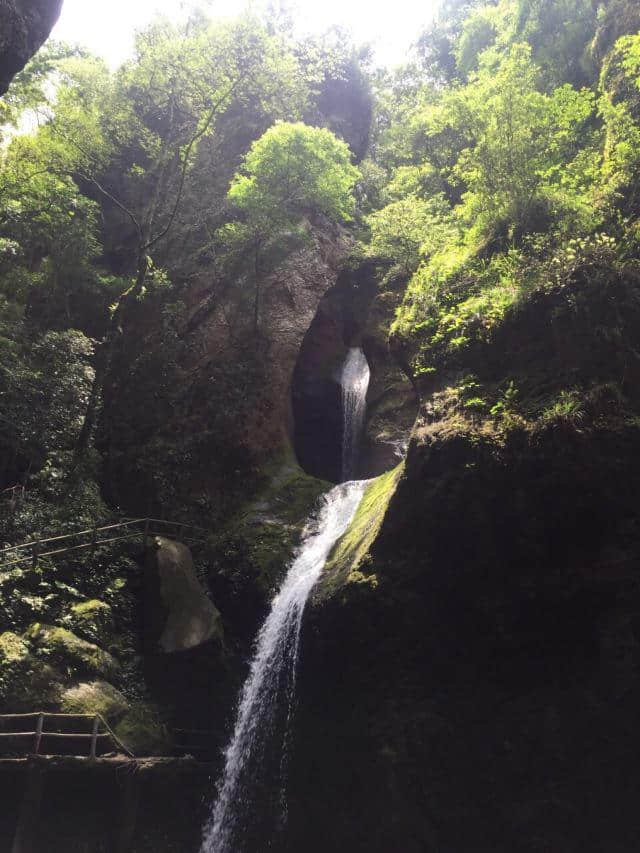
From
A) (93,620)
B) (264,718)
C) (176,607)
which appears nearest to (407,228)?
(176,607)

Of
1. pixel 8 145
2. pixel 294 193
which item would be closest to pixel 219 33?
pixel 294 193

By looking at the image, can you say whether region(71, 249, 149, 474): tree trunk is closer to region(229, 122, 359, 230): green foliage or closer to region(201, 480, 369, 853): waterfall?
region(229, 122, 359, 230): green foliage

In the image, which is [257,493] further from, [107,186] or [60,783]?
[107,186]

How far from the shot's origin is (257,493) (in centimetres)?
1573

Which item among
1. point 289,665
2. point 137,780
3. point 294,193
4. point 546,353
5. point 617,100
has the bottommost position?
point 137,780

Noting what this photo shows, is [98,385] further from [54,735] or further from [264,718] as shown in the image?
[264,718]

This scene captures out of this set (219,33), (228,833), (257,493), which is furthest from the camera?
(219,33)

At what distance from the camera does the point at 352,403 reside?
66.5 ft

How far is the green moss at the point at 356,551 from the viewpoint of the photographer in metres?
8.94

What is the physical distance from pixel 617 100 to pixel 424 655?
1255 cm

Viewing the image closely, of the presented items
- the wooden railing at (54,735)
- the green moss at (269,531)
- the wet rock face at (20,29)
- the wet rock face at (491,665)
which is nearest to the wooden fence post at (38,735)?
the wooden railing at (54,735)

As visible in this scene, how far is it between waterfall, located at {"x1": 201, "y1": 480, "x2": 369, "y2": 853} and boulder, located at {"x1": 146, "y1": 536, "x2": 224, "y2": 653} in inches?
46.2

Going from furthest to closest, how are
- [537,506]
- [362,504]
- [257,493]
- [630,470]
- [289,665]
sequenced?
[257,493]
[362,504]
[289,665]
[537,506]
[630,470]

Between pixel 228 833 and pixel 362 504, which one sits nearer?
pixel 228 833
